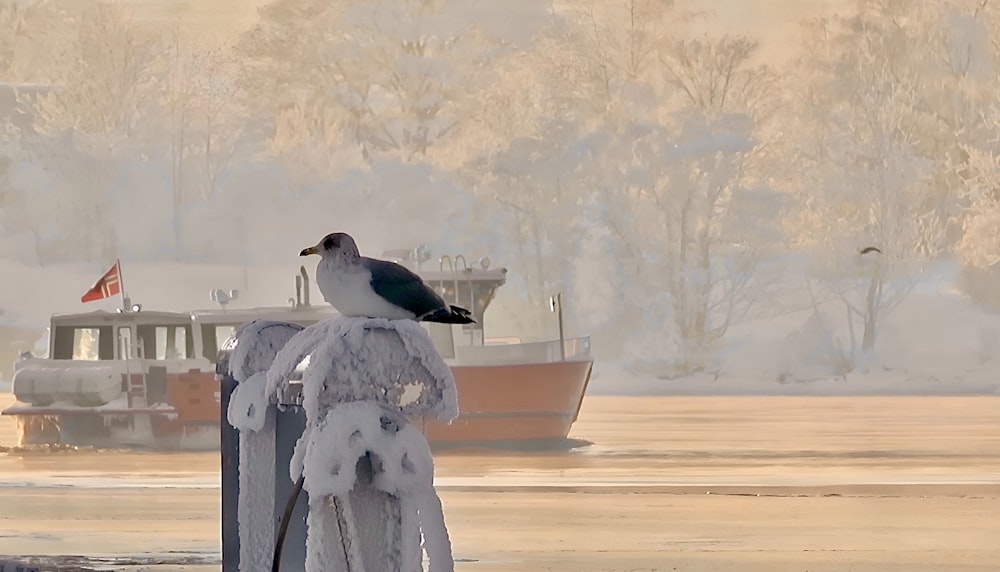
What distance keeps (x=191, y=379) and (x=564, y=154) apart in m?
24.9

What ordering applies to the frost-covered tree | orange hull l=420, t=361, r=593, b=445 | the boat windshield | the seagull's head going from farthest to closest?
the frost-covered tree, orange hull l=420, t=361, r=593, b=445, the boat windshield, the seagull's head

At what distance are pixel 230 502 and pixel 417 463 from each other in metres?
1.04

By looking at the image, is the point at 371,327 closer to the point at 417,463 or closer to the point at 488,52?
the point at 417,463

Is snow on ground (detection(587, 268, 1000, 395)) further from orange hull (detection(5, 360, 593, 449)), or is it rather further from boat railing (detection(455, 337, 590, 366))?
orange hull (detection(5, 360, 593, 449))

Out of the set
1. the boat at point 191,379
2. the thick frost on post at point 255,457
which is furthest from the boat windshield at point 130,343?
the thick frost on post at point 255,457

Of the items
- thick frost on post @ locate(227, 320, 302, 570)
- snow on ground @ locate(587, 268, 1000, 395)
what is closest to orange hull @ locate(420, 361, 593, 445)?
snow on ground @ locate(587, 268, 1000, 395)

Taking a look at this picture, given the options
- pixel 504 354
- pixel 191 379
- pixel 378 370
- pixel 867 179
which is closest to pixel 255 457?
pixel 378 370

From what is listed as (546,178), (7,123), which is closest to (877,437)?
(546,178)

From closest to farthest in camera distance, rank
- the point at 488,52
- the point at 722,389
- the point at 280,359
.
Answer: the point at 280,359 → the point at 722,389 → the point at 488,52

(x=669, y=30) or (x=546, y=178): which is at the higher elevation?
(x=669, y=30)

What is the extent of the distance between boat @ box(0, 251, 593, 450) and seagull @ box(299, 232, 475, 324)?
658 inches

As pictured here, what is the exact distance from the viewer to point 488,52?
45.5 meters

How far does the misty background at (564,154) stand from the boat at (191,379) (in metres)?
16.5

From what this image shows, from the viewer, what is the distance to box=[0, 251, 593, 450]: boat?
819 inches
